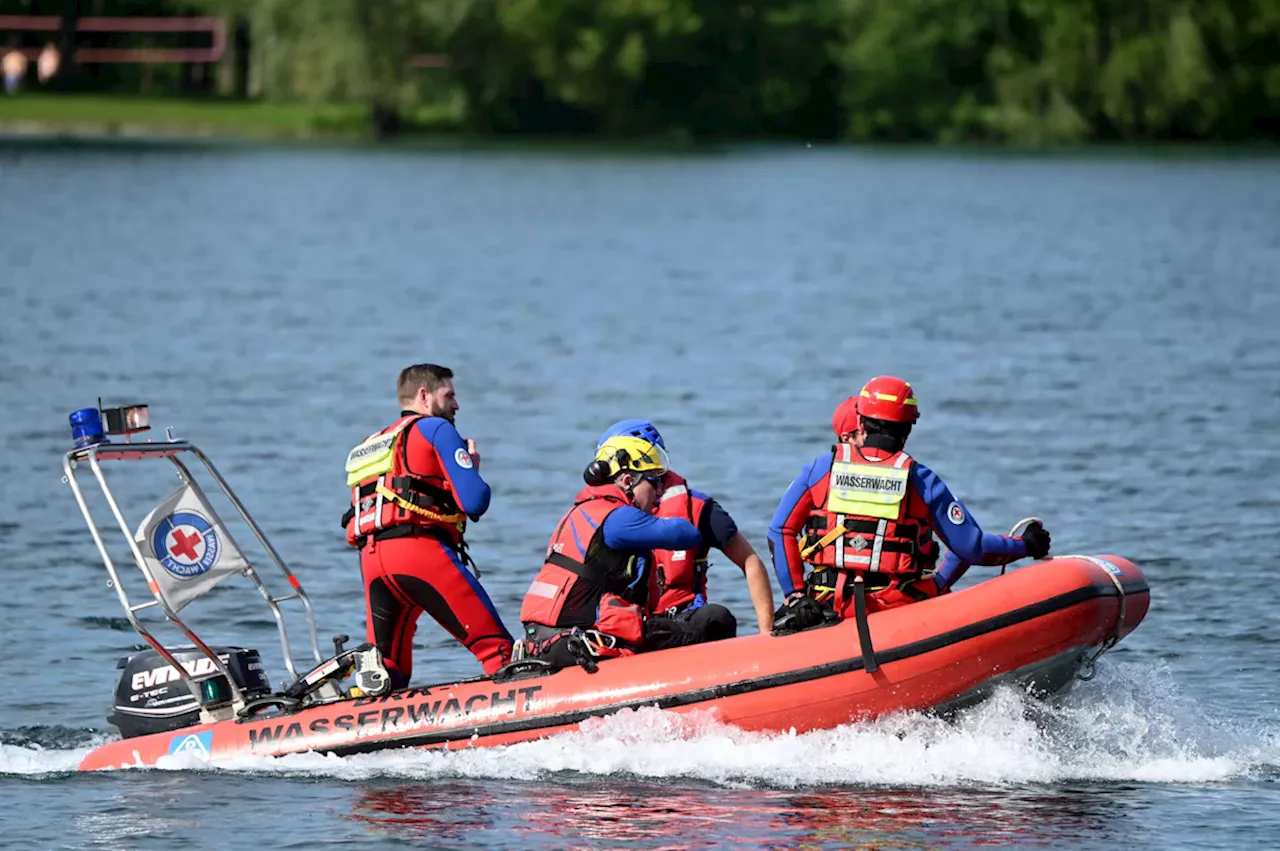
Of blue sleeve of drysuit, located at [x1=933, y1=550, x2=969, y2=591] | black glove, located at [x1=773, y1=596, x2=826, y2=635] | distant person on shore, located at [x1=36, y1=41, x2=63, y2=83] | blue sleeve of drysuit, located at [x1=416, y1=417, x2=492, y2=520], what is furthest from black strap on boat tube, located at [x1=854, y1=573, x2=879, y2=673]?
distant person on shore, located at [x1=36, y1=41, x2=63, y2=83]

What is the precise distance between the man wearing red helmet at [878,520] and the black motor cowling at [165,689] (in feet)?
8.55

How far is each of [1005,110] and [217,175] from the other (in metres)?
27.9

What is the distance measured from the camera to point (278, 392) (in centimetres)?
2608

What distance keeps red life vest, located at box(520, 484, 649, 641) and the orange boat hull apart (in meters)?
0.29

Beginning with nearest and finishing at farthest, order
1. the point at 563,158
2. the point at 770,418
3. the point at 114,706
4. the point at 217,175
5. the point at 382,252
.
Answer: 1. the point at 114,706
2. the point at 770,418
3. the point at 382,252
4. the point at 217,175
5. the point at 563,158

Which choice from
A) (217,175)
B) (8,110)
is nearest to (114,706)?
(217,175)

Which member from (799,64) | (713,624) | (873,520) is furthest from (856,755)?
(799,64)

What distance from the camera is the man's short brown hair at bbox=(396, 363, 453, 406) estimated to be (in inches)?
425

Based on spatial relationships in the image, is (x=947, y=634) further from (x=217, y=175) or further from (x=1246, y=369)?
(x=217, y=175)

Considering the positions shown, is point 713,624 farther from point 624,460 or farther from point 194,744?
point 194,744

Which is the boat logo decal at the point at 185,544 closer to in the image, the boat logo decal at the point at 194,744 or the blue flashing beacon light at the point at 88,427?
the blue flashing beacon light at the point at 88,427

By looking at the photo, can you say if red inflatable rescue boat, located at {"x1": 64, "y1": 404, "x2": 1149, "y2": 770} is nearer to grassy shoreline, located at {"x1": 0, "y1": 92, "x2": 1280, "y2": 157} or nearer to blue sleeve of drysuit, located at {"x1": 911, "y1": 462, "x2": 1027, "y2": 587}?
blue sleeve of drysuit, located at {"x1": 911, "y1": 462, "x2": 1027, "y2": 587}

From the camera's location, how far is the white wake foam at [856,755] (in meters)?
10.4

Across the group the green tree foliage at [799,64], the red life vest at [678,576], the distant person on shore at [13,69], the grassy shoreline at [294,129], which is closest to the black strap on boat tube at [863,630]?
the red life vest at [678,576]
